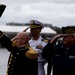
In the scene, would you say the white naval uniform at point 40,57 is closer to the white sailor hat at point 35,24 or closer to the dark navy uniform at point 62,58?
the white sailor hat at point 35,24

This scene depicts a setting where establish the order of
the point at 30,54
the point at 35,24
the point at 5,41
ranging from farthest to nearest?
the point at 35,24 → the point at 30,54 → the point at 5,41

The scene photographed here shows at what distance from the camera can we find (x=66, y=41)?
562 centimetres

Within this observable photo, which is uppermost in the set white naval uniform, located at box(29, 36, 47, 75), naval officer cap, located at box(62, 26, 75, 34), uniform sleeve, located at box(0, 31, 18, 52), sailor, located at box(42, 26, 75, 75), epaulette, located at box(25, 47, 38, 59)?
uniform sleeve, located at box(0, 31, 18, 52)

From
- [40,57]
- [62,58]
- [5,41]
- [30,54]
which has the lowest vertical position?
[40,57]

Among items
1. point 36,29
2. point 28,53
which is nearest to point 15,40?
point 28,53

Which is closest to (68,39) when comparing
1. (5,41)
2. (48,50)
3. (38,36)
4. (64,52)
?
(64,52)

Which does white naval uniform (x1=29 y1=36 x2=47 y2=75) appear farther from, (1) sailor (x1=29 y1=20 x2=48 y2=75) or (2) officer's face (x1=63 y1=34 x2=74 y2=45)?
(2) officer's face (x1=63 y1=34 x2=74 y2=45)

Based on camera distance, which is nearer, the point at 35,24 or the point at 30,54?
the point at 30,54

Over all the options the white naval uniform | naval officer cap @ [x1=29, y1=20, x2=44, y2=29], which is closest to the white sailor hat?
naval officer cap @ [x1=29, y1=20, x2=44, y2=29]

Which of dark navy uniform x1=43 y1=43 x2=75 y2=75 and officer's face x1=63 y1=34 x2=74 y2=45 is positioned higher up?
officer's face x1=63 y1=34 x2=74 y2=45

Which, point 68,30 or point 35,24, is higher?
point 68,30

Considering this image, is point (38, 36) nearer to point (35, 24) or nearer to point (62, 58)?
point (35, 24)

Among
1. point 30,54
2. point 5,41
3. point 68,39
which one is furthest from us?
point 68,39

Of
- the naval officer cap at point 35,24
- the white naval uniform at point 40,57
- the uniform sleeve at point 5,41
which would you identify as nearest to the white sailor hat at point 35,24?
the naval officer cap at point 35,24
